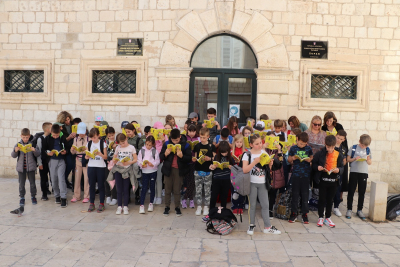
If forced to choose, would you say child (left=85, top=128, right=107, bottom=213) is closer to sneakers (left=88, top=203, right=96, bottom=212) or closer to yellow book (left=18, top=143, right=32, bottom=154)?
sneakers (left=88, top=203, right=96, bottom=212)

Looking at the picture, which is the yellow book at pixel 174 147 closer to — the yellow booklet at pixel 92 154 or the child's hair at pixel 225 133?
the child's hair at pixel 225 133

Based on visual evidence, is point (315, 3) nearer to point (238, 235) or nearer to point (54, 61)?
point (238, 235)

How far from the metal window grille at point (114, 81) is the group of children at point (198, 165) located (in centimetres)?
216

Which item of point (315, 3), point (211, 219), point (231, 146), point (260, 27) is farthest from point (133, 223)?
point (315, 3)

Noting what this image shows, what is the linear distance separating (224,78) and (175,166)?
11.5 feet

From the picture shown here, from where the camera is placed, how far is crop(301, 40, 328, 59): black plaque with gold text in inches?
338

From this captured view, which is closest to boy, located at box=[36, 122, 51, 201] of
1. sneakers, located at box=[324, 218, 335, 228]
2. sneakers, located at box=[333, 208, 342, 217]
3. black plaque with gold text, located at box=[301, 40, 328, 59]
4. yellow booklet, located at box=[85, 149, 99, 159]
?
yellow booklet, located at box=[85, 149, 99, 159]

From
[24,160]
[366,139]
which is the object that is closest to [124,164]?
[24,160]

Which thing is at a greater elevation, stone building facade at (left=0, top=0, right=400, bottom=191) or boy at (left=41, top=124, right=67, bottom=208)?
stone building facade at (left=0, top=0, right=400, bottom=191)

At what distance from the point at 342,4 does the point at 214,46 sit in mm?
3447

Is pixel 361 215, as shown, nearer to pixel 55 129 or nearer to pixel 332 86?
pixel 332 86

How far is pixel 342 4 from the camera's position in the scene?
8570 mm

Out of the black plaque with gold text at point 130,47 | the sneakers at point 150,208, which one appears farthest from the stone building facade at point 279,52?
the sneakers at point 150,208

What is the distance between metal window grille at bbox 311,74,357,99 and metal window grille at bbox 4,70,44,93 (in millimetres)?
7538
